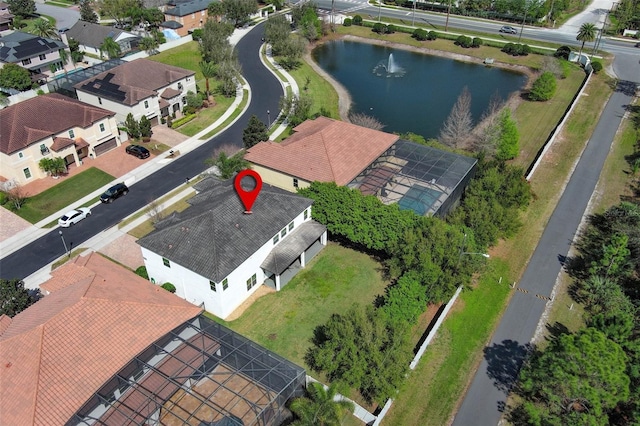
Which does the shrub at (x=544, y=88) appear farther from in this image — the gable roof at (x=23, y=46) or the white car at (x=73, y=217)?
the gable roof at (x=23, y=46)

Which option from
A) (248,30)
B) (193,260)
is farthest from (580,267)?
(248,30)

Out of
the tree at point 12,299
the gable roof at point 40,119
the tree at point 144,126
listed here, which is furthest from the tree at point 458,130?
the tree at point 12,299

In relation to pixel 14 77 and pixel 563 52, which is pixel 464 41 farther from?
pixel 14 77

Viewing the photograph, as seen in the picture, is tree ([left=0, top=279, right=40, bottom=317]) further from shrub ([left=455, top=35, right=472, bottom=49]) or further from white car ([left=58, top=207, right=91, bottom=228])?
shrub ([left=455, top=35, right=472, bottom=49])

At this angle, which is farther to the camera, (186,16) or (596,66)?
(186,16)

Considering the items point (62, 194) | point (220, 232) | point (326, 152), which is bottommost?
point (62, 194)

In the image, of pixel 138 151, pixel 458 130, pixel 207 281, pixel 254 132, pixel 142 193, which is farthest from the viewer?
pixel 458 130

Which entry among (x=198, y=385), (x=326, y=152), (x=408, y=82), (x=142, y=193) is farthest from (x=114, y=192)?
(x=408, y=82)
